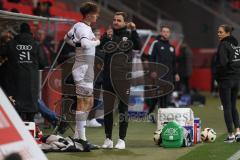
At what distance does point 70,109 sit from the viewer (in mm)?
11922

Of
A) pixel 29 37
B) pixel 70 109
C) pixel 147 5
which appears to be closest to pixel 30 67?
pixel 29 37

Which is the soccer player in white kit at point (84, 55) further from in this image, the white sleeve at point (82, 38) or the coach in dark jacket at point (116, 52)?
the coach in dark jacket at point (116, 52)

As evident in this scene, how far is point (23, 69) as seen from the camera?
11.1m

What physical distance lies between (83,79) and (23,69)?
1463 millimetres

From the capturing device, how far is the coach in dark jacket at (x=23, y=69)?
10977 millimetres

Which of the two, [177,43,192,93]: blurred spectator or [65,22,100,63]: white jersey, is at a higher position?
[65,22,100,63]: white jersey

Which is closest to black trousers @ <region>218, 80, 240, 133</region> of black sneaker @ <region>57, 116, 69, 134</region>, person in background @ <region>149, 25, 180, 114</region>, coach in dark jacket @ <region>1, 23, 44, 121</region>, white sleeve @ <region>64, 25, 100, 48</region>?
white sleeve @ <region>64, 25, 100, 48</region>

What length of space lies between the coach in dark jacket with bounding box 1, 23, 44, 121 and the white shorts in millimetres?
1300

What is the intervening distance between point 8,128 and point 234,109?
496 cm

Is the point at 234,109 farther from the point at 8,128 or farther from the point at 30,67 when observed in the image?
the point at 8,128

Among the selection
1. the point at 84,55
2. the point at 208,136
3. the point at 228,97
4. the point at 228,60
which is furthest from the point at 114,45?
the point at 208,136

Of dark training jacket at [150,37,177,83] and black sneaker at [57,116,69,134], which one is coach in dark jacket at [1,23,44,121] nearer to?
black sneaker at [57,116,69,134]

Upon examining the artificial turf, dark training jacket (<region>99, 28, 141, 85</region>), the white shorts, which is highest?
dark training jacket (<region>99, 28, 141, 85</region>)

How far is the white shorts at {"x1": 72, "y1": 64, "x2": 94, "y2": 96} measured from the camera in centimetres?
1000
